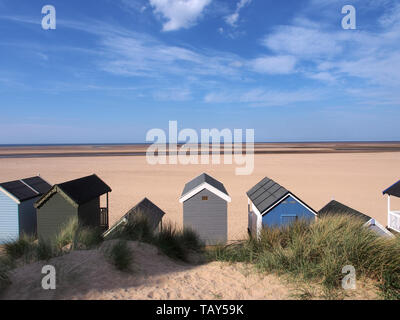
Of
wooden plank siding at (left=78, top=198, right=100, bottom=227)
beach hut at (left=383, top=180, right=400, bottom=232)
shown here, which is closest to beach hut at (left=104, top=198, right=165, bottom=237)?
wooden plank siding at (left=78, top=198, right=100, bottom=227)

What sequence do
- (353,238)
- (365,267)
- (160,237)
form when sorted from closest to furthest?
1. (365,267)
2. (353,238)
3. (160,237)

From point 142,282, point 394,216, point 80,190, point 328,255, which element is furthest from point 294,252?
point 394,216

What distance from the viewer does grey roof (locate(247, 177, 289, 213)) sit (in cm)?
1072

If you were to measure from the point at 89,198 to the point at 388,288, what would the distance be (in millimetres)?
11180

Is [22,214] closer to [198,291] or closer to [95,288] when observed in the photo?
[95,288]

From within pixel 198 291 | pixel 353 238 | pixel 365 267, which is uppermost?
pixel 353 238

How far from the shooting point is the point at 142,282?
528cm

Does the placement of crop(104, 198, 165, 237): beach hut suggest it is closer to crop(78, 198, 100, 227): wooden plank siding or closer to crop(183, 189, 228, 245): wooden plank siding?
crop(183, 189, 228, 245): wooden plank siding

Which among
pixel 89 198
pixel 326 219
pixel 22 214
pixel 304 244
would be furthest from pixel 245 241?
pixel 22 214

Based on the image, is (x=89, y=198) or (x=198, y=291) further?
(x=89, y=198)

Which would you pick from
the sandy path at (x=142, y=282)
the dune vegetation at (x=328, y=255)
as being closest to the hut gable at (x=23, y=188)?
the sandy path at (x=142, y=282)

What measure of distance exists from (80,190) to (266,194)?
8821 mm

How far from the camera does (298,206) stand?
10625 mm
